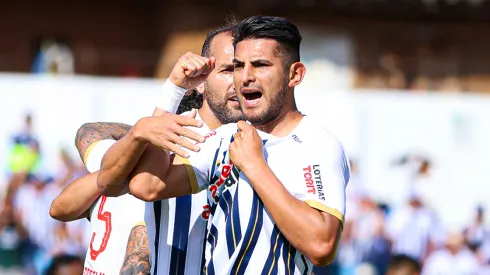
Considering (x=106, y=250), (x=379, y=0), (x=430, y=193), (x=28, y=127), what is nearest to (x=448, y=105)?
(x=430, y=193)

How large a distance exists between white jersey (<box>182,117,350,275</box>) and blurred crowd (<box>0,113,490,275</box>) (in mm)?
10324

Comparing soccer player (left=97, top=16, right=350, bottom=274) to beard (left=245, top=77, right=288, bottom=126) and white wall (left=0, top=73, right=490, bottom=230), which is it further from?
white wall (left=0, top=73, right=490, bottom=230)

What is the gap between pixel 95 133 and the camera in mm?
5695

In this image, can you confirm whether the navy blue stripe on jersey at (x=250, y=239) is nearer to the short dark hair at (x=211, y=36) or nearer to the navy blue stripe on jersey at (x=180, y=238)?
the navy blue stripe on jersey at (x=180, y=238)

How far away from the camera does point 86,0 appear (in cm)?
2103

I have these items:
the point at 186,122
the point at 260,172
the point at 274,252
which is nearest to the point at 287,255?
the point at 274,252

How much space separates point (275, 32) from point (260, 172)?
69cm

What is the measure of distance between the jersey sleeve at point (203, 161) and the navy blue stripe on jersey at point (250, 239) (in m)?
0.33

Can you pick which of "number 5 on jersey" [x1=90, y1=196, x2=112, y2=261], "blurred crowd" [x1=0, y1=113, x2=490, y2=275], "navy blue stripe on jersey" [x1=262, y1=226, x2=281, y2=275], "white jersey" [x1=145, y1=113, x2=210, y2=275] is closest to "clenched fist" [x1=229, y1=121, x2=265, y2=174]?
"navy blue stripe on jersey" [x1=262, y1=226, x2=281, y2=275]

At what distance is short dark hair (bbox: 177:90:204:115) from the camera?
5930 mm

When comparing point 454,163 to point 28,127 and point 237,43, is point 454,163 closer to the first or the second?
point 28,127

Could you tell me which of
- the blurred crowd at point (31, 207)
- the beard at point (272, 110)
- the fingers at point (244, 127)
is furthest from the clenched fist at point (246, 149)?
the blurred crowd at point (31, 207)

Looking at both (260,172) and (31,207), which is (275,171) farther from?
(31,207)

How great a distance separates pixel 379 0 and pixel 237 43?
16.1m
